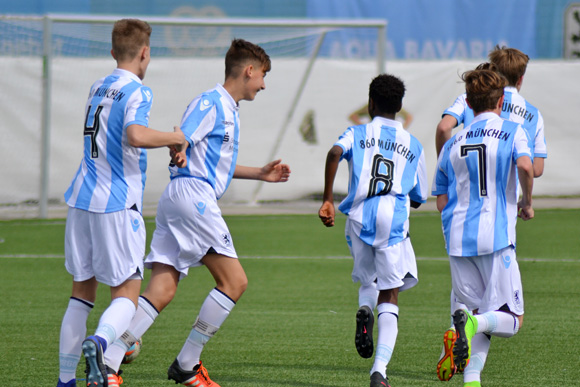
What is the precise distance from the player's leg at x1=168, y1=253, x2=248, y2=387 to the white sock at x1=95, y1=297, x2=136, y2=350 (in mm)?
453

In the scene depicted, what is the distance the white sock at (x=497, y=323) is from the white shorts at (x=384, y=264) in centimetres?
57

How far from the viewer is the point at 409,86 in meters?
17.3

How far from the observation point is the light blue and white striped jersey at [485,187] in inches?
185

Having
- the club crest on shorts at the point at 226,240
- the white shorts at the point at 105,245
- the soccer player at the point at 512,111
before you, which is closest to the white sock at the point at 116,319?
the white shorts at the point at 105,245

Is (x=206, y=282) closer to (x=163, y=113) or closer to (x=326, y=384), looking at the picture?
(x=326, y=384)

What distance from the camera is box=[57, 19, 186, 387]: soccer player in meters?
4.45

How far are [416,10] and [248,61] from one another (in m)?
16.6

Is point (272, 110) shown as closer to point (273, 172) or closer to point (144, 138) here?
point (273, 172)

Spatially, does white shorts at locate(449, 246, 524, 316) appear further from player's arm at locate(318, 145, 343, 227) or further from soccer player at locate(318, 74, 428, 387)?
player's arm at locate(318, 145, 343, 227)

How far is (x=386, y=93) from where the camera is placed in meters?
5.25

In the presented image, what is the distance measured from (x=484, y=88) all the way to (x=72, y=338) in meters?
2.45

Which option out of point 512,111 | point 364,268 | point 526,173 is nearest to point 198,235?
point 364,268

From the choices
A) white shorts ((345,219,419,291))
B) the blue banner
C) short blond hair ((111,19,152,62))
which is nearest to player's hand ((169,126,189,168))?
short blond hair ((111,19,152,62))

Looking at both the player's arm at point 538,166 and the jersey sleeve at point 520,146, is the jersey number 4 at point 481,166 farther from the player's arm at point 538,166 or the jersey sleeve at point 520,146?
the player's arm at point 538,166
